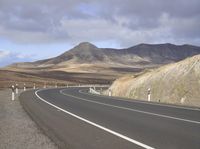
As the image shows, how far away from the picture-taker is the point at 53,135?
13.3m

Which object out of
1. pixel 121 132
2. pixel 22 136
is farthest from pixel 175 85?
pixel 22 136

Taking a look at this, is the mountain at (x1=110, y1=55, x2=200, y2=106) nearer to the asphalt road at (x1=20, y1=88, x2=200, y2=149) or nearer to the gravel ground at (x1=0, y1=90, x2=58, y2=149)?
the asphalt road at (x1=20, y1=88, x2=200, y2=149)

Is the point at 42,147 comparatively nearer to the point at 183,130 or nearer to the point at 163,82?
the point at 183,130

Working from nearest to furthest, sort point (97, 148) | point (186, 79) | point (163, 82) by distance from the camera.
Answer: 1. point (97, 148)
2. point (186, 79)
3. point (163, 82)

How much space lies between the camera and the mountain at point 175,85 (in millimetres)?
32906

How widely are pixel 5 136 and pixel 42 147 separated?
8.49ft

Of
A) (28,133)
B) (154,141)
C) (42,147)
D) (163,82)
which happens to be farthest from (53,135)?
(163,82)

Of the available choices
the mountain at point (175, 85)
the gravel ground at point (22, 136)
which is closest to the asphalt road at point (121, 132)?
the gravel ground at point (22, 136)

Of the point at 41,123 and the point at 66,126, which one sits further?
the point at 41,123

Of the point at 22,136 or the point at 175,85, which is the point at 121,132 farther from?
the point at 175,85

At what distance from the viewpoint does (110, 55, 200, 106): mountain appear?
32906 millimetres

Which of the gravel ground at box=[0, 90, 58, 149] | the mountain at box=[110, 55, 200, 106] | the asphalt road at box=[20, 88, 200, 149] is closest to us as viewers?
the asphalt road at box=[20, 88, 200, 149]

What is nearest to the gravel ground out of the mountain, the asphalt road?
the asphalt road

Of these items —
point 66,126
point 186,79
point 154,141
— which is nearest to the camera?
point 154,141
